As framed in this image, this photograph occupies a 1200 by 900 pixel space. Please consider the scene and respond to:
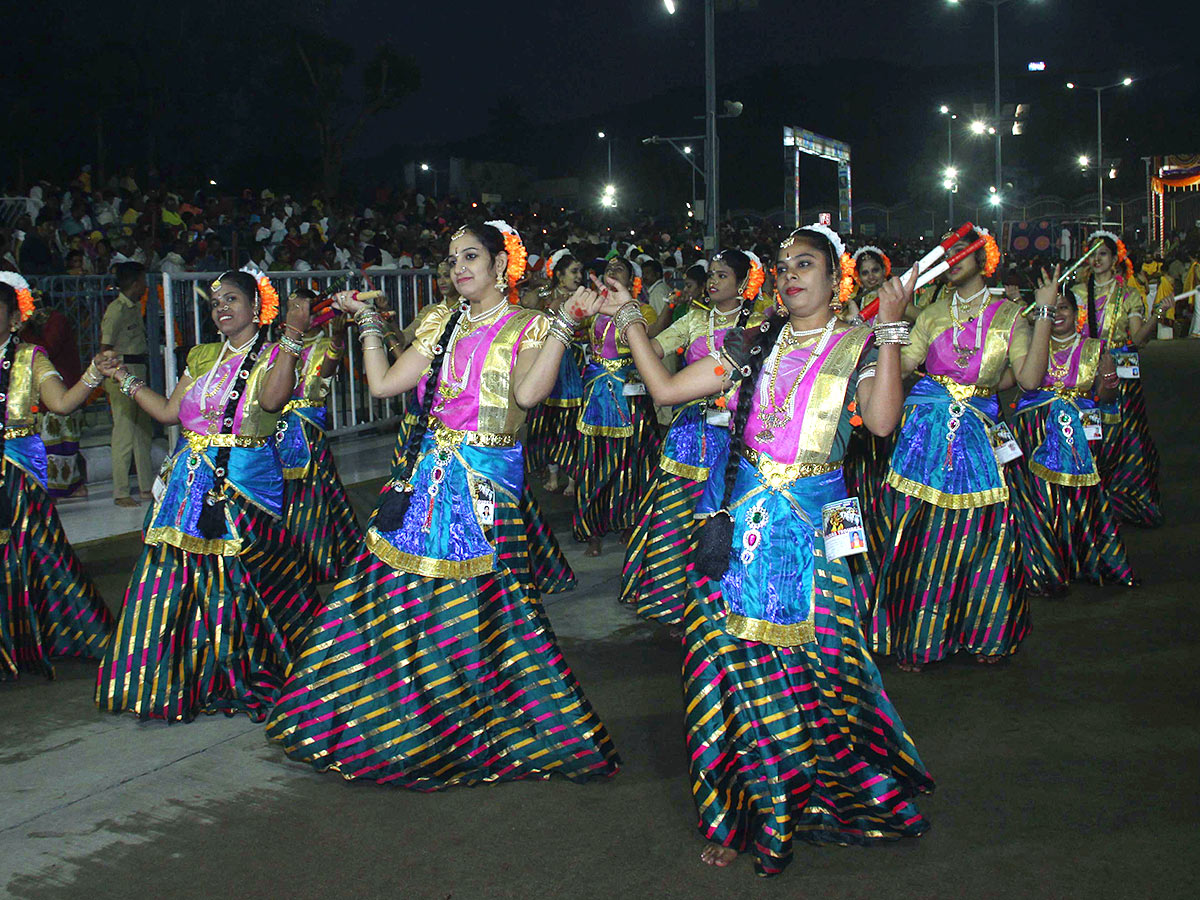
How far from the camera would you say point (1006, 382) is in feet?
20.4

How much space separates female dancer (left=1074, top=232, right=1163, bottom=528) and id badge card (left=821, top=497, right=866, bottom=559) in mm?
5895

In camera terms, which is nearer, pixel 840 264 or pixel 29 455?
pixel 840 264

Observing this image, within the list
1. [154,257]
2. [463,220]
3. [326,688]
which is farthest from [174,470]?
[463,220]

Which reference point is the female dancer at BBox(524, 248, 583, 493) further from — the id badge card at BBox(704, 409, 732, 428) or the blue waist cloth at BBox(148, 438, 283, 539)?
the blue waist cloth at BBox(148, 438, 283, 539)

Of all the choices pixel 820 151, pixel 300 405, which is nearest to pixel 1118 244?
pixel 300 405

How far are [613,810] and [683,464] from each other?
2782 mm

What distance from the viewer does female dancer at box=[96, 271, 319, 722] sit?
5.35m

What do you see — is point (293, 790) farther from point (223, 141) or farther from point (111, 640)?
point (223, 141)

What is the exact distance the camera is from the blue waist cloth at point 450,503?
15.0 feet

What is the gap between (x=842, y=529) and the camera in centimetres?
410

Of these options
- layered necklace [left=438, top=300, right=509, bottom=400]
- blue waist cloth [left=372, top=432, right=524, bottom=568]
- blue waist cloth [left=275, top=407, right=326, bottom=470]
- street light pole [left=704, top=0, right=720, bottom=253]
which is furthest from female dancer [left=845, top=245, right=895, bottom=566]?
street light pole [left=704, top=0, right=720, bottom=253]

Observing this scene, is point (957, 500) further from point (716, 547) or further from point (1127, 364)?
point (1127, 364)

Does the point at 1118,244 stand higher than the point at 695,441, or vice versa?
the point at 1118,244

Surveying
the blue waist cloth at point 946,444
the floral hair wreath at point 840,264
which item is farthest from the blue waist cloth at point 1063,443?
the floral hair wreath at point 840,264
